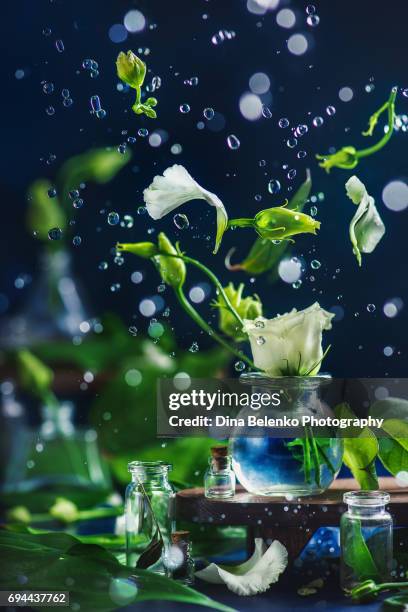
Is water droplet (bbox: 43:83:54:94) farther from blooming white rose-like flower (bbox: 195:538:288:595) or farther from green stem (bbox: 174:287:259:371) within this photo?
blooming white rose-like flower (bbox: 195:538:288:595)

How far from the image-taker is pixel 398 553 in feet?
1.69

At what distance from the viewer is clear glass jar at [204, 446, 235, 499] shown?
1.77ft

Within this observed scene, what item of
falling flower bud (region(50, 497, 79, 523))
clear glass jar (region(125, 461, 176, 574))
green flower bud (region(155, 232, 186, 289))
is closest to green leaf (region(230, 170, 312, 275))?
green flower bud (region(155, 232, 186, 289))

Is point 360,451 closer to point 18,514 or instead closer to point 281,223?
point 281,223

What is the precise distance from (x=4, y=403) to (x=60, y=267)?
17cm

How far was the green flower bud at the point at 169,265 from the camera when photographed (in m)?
0.57

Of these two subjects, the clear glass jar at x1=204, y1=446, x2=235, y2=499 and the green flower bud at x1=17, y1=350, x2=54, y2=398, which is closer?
the clear glass jar at x1=204, y1=446, x2=235, y2=499

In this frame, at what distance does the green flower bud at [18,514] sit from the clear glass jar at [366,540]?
14.6 inches

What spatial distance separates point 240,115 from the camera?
83 cm

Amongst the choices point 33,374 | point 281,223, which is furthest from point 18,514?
point 281,223

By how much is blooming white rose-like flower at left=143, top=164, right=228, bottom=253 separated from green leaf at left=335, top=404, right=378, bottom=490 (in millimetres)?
142

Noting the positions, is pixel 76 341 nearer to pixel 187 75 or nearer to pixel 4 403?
pixel 4 403

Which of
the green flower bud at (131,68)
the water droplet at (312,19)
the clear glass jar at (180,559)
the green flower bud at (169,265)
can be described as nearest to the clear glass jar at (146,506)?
the clear glass jar at (180,559)

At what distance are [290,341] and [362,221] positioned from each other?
10 cm
